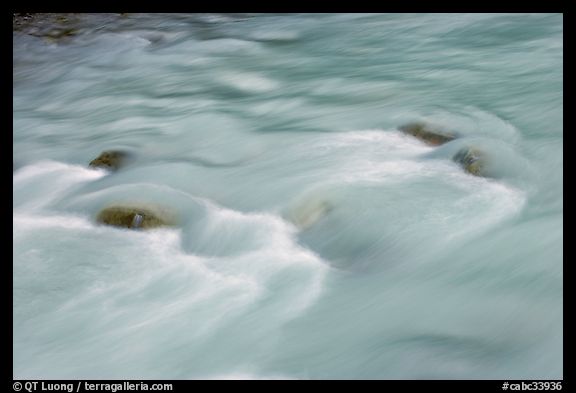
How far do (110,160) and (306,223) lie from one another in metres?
2.68

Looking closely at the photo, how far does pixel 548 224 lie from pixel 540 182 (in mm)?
683

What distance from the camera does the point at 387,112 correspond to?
783cm

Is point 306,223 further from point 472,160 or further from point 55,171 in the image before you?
point 55,171

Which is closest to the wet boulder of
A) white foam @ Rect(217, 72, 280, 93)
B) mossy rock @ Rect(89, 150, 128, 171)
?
mossy rock @ Rect(89, 150, 128, 171)

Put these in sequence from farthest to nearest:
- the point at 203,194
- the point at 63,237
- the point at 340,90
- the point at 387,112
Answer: the point at 340,90, the point at 387,112, the point at 203,194, the point at 63,237

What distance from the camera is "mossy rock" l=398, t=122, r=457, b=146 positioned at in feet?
22.6

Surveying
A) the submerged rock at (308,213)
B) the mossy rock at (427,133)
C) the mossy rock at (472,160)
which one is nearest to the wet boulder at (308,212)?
the submerged rock at (308,213)

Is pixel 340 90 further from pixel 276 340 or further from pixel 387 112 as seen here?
pixel 276 340

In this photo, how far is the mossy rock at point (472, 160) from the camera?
6137 mm

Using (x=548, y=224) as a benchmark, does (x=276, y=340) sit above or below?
below

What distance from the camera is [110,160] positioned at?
738cm

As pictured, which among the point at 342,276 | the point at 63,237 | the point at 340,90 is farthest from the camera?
the point at 340,90

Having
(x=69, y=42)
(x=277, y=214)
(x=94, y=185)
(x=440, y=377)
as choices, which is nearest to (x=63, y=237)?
(x=94, y=185)

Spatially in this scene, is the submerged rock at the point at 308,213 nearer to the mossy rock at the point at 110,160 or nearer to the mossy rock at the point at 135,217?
the mossy rock at the point at 135,217
